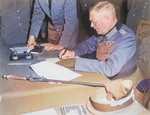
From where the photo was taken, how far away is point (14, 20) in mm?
1848

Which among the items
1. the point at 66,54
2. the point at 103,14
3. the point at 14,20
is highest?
the point at 103,14

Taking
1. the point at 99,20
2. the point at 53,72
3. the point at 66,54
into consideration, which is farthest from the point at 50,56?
the point at 99,20

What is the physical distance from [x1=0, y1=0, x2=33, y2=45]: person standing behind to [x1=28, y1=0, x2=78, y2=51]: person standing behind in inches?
7.8

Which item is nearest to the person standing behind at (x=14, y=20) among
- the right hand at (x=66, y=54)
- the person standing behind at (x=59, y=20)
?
the person standing behind at (x=59, y=20)

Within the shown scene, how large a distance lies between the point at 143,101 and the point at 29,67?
79 cm

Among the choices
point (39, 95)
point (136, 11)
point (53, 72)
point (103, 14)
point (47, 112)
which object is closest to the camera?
point (47, 112)

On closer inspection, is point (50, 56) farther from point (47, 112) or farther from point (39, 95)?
point (47, 112)

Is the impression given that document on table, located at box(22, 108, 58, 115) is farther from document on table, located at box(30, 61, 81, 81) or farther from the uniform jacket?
the uniform jacket

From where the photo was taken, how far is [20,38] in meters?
1.95

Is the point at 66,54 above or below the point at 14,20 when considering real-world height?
below

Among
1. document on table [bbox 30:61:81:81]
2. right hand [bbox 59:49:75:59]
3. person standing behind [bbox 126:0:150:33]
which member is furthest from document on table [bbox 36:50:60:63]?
person standing behind [bbox 126:0:150:33]

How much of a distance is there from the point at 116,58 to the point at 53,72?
16.2 inches

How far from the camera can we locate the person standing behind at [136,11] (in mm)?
1434

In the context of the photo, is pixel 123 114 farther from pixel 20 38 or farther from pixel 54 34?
pixel 20 38
